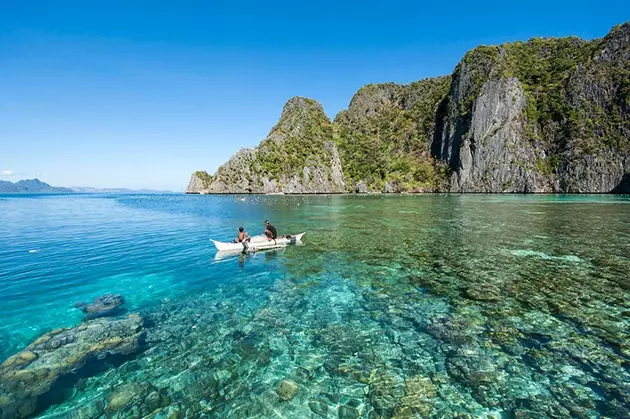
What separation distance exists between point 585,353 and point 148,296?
19183 mm

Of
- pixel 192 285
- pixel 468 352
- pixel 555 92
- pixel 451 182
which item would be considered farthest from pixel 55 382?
pixel 555 92

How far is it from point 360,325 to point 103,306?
495 inches

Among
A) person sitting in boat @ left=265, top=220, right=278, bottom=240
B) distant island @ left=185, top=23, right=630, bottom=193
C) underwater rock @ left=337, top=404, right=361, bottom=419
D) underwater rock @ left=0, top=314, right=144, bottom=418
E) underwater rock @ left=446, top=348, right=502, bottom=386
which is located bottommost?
underwater rock @ left=337, top=404, right=361, bottom=419

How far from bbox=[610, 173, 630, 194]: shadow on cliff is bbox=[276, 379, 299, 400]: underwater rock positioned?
193353mm

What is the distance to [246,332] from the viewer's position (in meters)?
12.5

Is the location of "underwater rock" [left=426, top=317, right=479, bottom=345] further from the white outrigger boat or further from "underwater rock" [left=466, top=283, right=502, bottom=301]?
the white outrigger boat

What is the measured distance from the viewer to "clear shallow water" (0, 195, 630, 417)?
8.52 m

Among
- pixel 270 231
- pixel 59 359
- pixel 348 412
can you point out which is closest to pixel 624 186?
pixel 270 231

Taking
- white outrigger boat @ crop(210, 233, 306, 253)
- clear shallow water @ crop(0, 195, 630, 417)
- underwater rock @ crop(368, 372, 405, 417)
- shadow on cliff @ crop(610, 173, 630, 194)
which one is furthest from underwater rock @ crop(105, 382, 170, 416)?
shadow on cliff @ crop(610, 173, 630, 194)

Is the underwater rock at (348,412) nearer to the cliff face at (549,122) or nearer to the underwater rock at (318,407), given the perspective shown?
the underwater rock at (318,407)

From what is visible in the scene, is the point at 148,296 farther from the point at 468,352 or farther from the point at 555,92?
the point at 555,92

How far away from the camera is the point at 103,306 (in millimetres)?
15406

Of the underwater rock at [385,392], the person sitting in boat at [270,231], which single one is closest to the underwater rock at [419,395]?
the underwater rock at [385,392]

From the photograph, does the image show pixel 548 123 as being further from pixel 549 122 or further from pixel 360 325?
pixel 360 325
